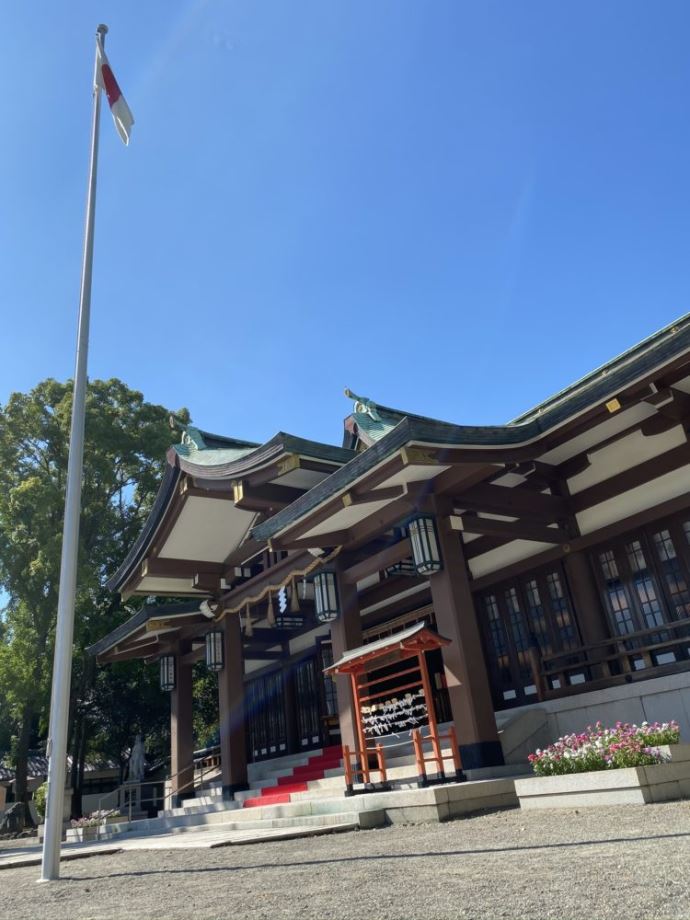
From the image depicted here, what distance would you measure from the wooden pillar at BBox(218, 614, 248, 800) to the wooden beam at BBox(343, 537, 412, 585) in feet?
14.5

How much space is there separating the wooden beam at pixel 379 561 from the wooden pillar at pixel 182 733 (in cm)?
730

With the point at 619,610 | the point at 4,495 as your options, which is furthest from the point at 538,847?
the point at 4,495

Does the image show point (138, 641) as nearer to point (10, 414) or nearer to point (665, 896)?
point (10, 414)

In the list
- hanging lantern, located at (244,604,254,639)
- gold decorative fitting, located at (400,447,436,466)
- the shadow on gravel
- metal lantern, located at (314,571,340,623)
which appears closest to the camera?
the shadow on gravel

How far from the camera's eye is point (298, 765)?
15148mm

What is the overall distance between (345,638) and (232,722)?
14.1 ft

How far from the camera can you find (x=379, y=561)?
11.3m

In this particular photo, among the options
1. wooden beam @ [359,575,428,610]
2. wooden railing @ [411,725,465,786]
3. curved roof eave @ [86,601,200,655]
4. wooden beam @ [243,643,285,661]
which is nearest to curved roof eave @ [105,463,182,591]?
curved roof eave @ [86,601,200,655]

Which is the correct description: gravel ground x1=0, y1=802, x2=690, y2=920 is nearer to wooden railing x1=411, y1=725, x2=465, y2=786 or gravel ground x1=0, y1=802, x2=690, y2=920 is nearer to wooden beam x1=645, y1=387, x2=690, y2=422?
wooden railing x1=411, y1=725, x2=465, y2=786

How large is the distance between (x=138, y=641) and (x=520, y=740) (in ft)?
34.9

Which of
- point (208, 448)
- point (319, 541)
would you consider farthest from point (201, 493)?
point (319, 541)

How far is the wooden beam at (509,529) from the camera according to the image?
402 inches

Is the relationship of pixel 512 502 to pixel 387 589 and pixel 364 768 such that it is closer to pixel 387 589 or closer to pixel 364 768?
pixel 364 768

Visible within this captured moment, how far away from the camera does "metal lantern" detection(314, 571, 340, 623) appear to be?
11.8 metres
